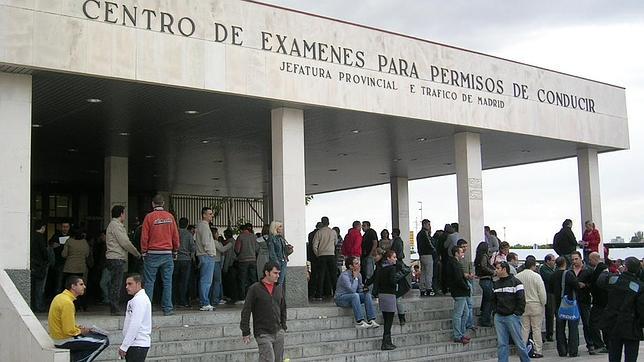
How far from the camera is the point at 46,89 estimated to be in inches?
498

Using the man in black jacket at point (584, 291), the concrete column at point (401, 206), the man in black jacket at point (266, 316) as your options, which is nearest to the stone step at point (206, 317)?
the man in black jacket at point (584, 291)

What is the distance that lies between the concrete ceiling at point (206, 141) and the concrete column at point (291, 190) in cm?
39

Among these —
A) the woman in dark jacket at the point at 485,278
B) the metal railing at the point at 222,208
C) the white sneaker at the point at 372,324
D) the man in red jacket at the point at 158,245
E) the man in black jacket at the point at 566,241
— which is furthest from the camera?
the metal railing at the point at 222,208

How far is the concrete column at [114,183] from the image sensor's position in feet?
63.9

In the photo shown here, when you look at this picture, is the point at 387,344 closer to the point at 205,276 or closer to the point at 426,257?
the point at 205,276

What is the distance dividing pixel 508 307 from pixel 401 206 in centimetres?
1467

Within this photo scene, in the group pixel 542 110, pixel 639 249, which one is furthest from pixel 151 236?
pixel 639 249

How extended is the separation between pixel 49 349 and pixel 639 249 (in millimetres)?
21604

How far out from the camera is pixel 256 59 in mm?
13250

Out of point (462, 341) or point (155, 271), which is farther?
point (462, 341)

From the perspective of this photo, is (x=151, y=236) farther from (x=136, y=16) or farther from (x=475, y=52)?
(x=475, y=52)

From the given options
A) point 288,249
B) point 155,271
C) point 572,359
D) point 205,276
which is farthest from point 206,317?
point 572,359

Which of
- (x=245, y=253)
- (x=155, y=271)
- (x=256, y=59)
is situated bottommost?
(x=155, y=271)

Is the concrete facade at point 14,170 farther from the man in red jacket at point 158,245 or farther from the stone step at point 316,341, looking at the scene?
the stone step at point 316,341
